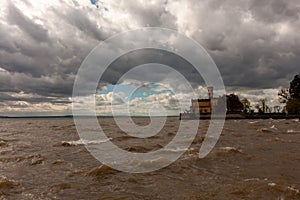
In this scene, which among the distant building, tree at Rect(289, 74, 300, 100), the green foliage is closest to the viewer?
the green foliage

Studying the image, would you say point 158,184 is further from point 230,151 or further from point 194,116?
point 194,116

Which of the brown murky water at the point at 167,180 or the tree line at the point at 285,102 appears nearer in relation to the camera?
the brown murky water at the point at 167,180

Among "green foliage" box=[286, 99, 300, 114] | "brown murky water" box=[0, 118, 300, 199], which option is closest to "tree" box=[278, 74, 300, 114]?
"green foliage" box=[286, 99, 300, 114]

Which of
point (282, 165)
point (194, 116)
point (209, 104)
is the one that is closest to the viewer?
point (282, 165)

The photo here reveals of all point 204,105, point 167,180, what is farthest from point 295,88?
point 167,180

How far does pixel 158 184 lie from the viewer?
26.6 feet

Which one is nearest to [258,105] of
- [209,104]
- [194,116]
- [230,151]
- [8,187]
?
[209,104]

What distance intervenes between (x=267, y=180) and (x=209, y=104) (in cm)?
12593

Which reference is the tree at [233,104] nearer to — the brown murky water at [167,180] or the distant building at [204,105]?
the distant building at [204,105]

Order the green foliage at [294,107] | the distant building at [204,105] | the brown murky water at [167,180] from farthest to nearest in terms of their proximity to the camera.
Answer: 1. the distant building at [204,105]
2. the green foliage at [294,107]
3. the brown murky water at [167,180]

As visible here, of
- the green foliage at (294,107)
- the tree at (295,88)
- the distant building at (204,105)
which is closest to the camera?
the green foliage at (294,107)

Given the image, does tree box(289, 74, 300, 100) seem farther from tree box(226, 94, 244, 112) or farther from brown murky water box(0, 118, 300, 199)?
brown murky water box(0, 118, 300, 199)

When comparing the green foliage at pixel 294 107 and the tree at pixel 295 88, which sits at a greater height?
the tree at pixel 295 88

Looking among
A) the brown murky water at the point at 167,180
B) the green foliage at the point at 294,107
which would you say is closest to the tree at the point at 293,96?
the green foliage at the point at 294,107
